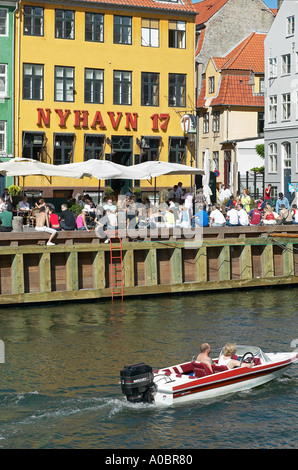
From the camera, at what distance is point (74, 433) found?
50.2ft

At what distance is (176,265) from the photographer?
2977cm

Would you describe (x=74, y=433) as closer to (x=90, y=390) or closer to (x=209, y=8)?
(x=90, y=390)

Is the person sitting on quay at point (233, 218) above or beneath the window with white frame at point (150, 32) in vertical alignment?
beneath

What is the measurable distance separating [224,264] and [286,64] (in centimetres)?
2980

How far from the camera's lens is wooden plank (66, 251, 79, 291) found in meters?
27.8

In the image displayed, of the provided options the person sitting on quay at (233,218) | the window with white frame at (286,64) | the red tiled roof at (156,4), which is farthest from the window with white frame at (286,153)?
the person sitting on quay at (233,218)

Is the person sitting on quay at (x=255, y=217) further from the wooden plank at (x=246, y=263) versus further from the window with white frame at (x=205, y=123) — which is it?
the window with white frame at (x=205, y=123)

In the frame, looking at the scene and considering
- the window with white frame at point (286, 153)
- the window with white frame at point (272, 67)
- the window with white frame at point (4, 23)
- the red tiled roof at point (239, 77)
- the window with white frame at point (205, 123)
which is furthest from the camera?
the window with white frame at point (205, 123)

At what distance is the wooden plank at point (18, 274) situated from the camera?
27031mm

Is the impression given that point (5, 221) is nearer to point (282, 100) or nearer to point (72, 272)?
point (72, 272)

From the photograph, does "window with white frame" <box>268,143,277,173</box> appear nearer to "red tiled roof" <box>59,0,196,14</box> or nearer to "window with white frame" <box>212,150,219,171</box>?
"window with white frame" <box>212,150,219,171</box>

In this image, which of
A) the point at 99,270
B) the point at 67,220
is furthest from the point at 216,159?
the point at 99,270

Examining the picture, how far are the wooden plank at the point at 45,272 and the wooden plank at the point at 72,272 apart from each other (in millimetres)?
724
